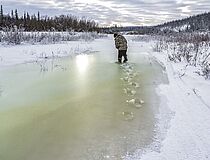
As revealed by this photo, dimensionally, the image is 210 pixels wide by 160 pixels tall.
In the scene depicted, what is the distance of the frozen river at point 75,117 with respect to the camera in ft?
14.5

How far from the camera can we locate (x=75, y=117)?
5.99 metres

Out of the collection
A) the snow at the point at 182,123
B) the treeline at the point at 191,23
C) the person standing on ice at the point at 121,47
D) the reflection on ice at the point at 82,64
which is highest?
the treeline at the point at 191,23

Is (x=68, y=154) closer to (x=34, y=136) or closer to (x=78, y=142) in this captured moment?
(x=78, y=142)

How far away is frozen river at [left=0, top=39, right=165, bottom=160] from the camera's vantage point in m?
4.43

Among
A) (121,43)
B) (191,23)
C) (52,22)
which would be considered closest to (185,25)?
(191,23)

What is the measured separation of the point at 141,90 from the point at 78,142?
160 inches

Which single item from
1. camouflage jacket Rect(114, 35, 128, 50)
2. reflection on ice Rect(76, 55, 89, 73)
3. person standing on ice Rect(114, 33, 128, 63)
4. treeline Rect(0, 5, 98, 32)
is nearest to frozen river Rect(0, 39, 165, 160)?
→ reflection on ice Rect(76, 55, 89, 73)

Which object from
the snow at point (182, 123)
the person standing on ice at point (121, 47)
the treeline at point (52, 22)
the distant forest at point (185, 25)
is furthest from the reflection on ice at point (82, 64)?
the distant forest at point (185, 25)

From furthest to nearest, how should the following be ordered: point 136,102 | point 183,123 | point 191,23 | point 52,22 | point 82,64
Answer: point 191,23 → point 52,22 → point 82,64 → point 136,102 → point 183,123

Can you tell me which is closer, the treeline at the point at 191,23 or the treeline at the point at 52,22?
the treeline at the point at 52,22

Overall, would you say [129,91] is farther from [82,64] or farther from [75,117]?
[82,64]

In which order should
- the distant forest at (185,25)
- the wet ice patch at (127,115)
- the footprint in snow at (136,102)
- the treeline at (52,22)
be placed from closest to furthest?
the wet ice patch at (127,115), the footprint in snow at (136,102), the treeline at (52,22), the distant forest at (185,25)

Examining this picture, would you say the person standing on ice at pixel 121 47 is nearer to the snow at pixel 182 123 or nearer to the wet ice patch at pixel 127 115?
the snow at pixel 182 123

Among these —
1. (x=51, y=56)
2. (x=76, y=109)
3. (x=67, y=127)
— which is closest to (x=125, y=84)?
(x=76, y=109)
